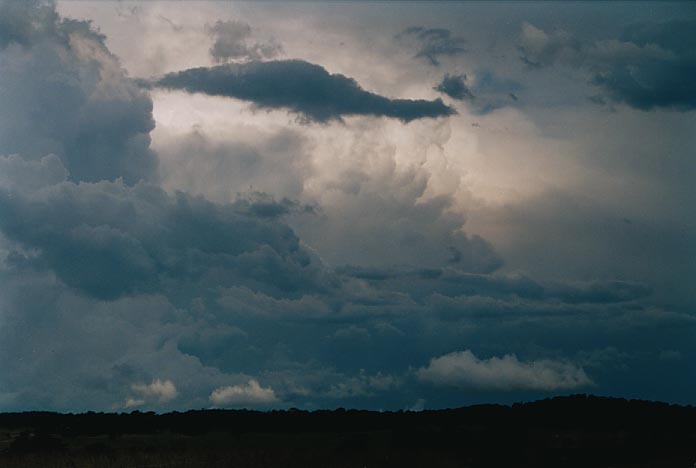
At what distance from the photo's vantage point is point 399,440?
464ft

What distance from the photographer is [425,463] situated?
11662 cm

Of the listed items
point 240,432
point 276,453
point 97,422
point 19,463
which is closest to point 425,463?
point 276,453

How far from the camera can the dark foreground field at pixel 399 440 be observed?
387 feet

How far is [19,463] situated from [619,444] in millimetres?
80038

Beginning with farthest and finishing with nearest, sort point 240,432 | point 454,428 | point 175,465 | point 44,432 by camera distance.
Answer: point 240,432 < point 44,432 < point 454,428 < point 175,465

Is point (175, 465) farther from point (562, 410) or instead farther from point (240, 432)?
point (562, 410)

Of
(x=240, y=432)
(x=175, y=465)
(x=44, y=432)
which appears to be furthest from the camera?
(x=240, y=432)

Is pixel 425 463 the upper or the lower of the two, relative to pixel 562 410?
lower

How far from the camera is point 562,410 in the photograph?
16725 centimetres

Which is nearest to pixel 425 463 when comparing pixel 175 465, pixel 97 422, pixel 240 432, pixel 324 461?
pixel 324 461

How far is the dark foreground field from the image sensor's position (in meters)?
118

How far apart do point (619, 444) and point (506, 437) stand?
15095mm

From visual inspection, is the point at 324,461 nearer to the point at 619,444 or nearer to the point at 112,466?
the point at 112,466

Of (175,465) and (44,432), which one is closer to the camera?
(175,465)
